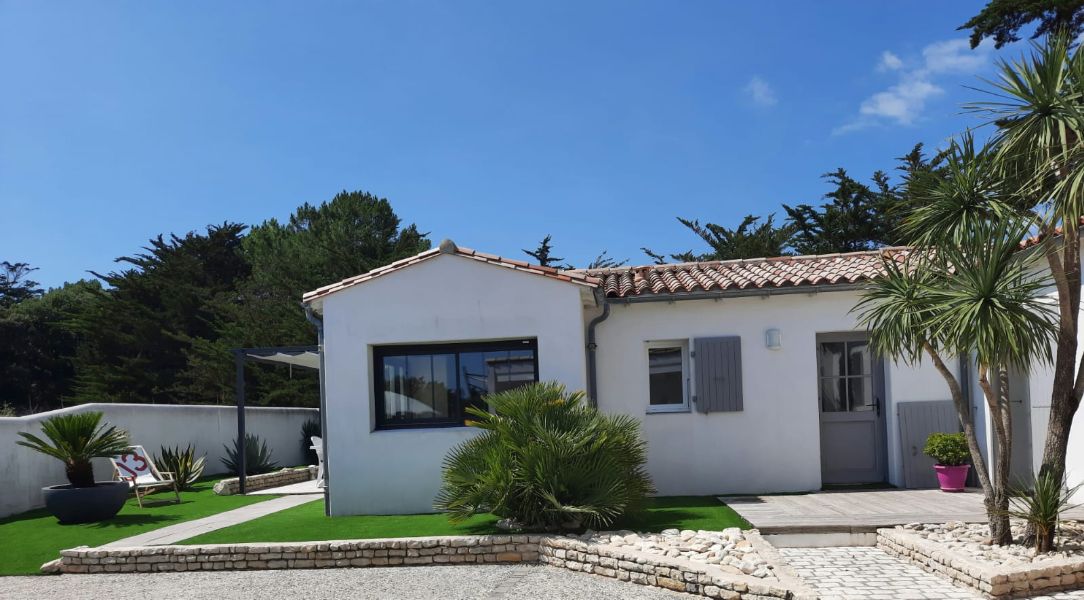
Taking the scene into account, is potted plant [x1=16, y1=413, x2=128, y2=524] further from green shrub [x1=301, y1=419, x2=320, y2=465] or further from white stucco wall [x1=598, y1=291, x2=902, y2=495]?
green shrub [x1=301, y1=419, x2=320, y2=465]

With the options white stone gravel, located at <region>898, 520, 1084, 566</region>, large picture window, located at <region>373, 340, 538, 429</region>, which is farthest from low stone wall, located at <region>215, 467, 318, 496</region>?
white stone gravel, located at <region>898, 520, 1084, 566</region>

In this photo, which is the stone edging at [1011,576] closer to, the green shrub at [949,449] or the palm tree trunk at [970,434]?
the palm tree trunk at [970,434]

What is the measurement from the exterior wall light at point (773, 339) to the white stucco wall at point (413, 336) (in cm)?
266

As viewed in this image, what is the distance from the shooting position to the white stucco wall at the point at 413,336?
35.0ft

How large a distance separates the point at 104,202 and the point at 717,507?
23.4 metres

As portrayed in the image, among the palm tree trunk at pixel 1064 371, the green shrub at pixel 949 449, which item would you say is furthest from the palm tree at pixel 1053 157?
the green shrub at pixel 949 449

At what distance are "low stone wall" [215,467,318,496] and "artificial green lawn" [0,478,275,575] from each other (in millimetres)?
278

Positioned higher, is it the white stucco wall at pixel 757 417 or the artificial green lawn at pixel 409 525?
the white stucco wall at pixel 757 417

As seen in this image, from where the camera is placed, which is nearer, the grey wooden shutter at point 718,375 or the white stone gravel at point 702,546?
the white stone gravel at point 702,546

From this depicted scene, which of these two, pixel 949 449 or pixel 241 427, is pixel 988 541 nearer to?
pixel 949 449

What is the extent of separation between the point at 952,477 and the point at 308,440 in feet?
48.6

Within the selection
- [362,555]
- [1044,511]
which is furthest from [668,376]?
[1044,511]

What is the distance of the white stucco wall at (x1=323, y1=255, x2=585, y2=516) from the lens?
10680 millimetres

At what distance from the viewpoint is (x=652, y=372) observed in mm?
11758
